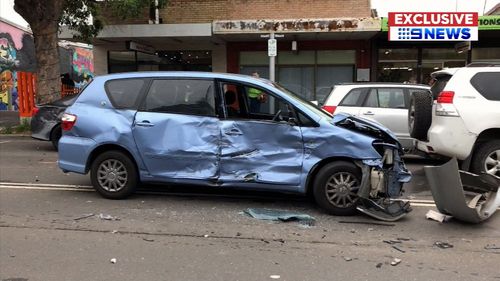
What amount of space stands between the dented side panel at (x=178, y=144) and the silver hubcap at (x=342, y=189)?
4.78 ft

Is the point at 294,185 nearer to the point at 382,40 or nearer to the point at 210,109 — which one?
the point at 210,109

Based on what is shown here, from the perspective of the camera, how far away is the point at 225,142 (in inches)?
259

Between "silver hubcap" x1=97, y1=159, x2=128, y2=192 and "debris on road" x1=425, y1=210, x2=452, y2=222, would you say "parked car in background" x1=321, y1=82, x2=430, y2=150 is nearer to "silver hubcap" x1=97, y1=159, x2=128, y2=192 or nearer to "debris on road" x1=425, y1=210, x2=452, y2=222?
"debris on road" x1=425, y1=210, x2=452, y2=222

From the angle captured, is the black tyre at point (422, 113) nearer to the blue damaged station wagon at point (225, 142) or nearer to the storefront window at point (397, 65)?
the blue damaged station wagon at point (225, 142)

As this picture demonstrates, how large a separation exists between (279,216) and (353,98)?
4971 mm

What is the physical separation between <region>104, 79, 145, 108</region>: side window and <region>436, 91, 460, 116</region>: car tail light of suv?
14.4ft

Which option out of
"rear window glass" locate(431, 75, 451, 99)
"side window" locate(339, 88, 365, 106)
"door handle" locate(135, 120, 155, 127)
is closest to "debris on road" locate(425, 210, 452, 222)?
"rear window glass" locate(431, 75, 451, 99)

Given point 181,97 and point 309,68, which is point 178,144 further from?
point 309,68

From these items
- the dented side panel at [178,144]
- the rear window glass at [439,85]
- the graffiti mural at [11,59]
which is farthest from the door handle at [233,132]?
the graffiti mural at [11,59]

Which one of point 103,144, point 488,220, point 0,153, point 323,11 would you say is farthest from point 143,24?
point 488,220

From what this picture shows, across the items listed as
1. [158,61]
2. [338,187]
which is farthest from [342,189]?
[158,61]

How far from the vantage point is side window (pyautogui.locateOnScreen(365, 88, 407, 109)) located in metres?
10.4

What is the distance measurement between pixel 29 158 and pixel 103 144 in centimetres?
472

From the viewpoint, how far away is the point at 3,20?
27.2 meters
